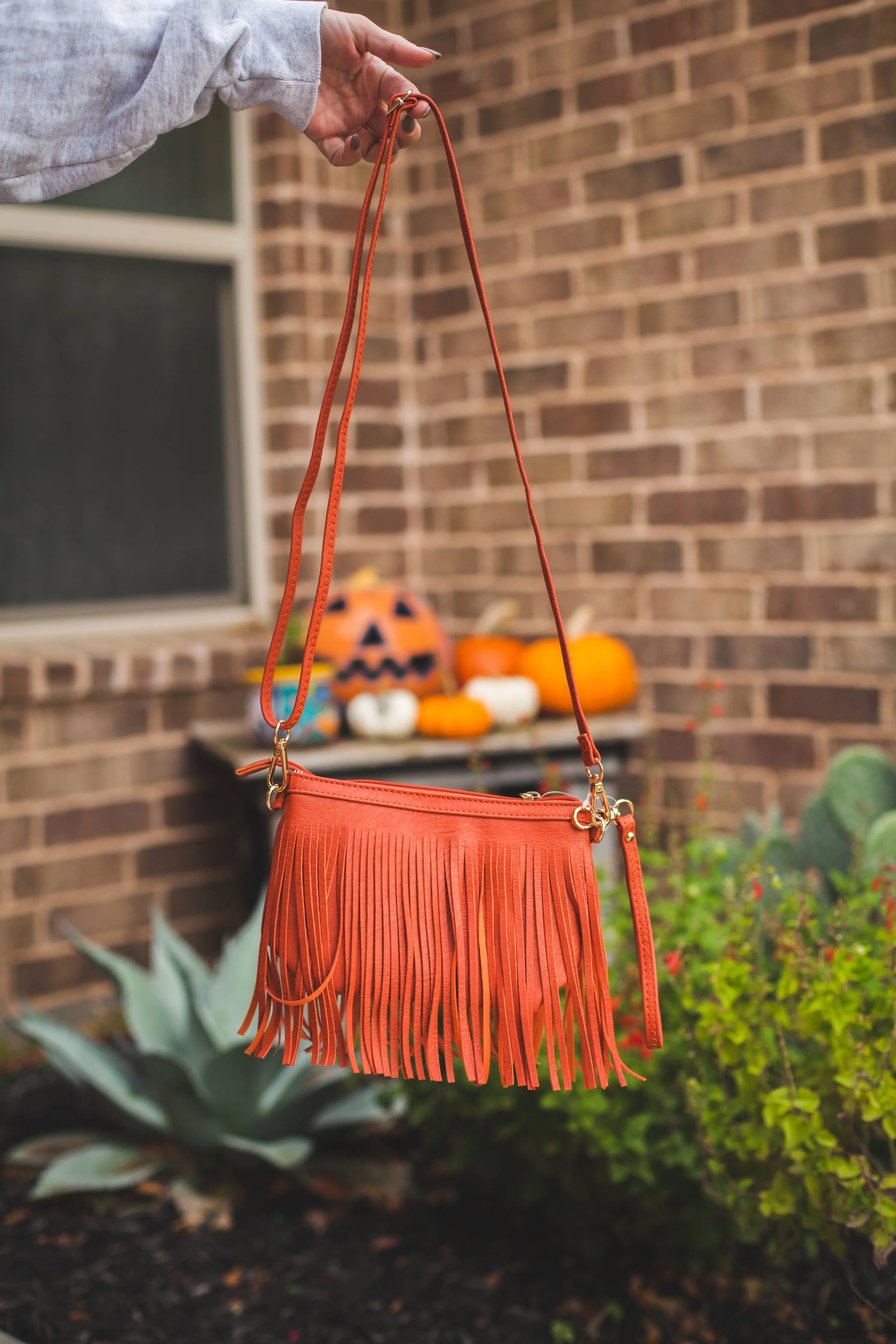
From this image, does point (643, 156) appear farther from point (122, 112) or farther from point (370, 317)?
point (122, 112)

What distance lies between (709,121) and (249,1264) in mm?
2753

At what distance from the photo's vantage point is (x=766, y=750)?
307 centimetres

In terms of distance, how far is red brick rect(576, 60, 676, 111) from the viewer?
3.11 m

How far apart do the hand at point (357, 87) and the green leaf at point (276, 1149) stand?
1.57m

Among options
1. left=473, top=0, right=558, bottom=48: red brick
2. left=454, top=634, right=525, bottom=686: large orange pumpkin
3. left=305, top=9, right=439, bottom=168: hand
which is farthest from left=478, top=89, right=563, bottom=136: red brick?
left=305, top=9, right=439, bottom=168: hand

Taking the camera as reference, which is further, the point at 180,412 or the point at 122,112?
the point at 180,412

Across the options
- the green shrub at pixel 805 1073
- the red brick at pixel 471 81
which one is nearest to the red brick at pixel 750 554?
the green shrub at pixel 805 1073

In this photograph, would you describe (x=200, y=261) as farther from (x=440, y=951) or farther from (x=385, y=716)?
(x=440, y=951)

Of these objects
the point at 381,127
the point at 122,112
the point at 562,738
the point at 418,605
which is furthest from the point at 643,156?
the point at 122,112

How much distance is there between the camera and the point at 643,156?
3166 mm

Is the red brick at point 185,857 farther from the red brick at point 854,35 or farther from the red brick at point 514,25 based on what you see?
the red brick at point 854,35

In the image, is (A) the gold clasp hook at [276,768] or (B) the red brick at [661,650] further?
(B) the red brick at [661,650]

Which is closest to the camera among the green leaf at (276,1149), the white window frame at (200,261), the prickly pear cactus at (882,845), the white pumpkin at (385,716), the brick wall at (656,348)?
the prickly pear cactus at (882,845)

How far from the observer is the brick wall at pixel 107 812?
3119 mm
